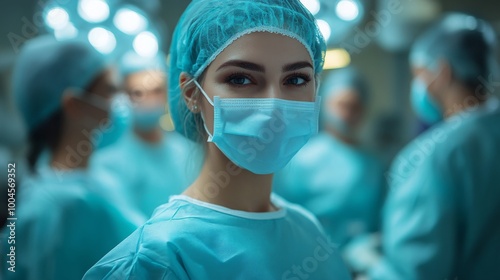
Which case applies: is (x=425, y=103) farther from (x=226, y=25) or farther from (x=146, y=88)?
(x=226, y=25)

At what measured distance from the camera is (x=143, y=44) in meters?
2.62

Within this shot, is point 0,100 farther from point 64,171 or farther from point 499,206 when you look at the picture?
point 499,206

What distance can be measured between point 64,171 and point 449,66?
1.74 meters

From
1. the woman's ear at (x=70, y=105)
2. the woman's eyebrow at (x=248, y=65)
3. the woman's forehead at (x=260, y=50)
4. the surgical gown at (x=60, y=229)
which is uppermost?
the woman's forehead at (x=260, y=50)

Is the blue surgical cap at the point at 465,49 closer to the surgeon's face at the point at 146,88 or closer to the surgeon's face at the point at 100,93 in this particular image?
the surgeon's face at the point at 146,88

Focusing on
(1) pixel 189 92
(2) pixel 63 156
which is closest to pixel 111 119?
(2) pixel 63 156

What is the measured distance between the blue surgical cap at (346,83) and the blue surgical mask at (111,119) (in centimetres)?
213

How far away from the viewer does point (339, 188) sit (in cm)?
354

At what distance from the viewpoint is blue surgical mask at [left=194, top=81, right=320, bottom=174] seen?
1.30 meters

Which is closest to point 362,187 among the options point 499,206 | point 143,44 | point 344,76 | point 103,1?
point 344,76

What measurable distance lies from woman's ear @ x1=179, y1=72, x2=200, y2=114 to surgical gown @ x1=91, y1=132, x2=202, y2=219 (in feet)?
3.18

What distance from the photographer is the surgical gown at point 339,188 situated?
3.43 m

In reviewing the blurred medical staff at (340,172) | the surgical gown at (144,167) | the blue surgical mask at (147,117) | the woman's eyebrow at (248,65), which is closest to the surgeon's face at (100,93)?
the surgical gown at (144,167)

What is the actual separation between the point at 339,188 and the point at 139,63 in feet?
5.04
